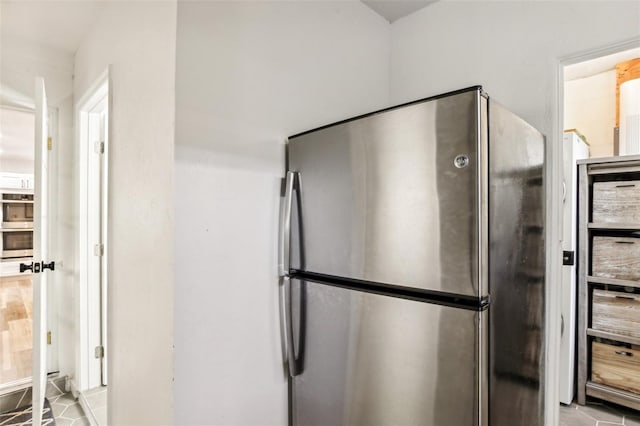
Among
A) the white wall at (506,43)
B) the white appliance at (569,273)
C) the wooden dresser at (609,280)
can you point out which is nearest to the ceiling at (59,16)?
the white wall at (506,43)

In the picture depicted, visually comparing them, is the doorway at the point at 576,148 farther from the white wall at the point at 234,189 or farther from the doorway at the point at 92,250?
the doorway at the point at 92,250

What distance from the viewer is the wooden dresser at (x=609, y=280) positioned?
222cm

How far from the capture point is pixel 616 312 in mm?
2277

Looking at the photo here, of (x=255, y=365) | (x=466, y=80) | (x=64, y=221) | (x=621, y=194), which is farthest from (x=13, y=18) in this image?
(x=621, y=194)

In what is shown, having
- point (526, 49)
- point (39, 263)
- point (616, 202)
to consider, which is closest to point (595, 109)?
point (616, 202)

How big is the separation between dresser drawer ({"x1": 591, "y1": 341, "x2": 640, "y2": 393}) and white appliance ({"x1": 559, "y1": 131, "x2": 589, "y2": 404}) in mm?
135

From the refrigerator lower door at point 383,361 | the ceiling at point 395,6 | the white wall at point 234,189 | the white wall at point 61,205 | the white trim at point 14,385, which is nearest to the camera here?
the refrigerator lower door at point 383,361

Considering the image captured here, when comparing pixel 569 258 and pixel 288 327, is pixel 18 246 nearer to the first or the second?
pixel 288 327

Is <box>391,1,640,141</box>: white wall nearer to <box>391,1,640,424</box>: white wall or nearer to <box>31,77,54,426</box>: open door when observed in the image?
<box>391,1,640,424</box>: white wall

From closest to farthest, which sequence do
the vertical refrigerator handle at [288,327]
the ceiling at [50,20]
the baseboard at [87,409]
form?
the vertical refrigerator handle at [288,327]
the ceiling at [50,20]
the baseboard at [87,409]

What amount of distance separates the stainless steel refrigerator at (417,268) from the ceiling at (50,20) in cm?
181

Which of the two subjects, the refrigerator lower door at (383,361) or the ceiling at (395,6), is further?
the ceiling at (395,6)

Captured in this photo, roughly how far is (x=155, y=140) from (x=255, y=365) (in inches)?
37.7

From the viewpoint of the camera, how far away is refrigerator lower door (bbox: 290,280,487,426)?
878mm
